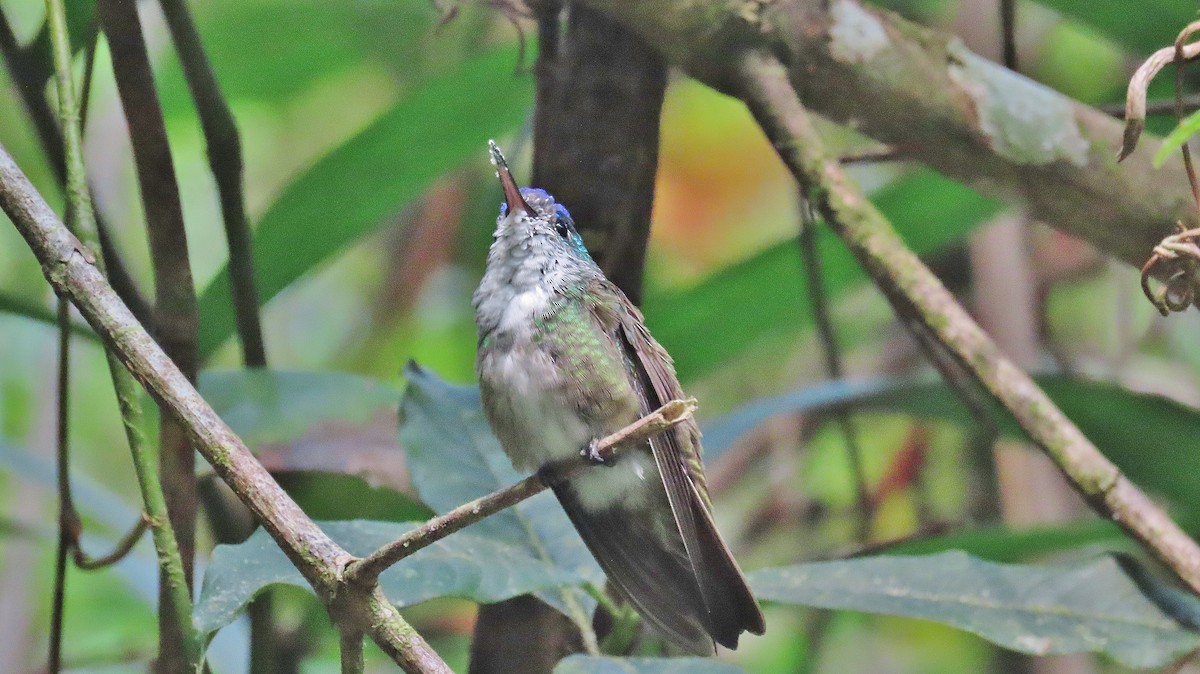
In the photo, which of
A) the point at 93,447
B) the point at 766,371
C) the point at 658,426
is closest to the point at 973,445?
the point at 766,371

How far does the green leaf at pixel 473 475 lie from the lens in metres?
1.65

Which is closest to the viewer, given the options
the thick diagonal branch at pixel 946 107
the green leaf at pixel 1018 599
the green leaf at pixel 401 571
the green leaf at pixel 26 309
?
the green leaf at pixel 401 571

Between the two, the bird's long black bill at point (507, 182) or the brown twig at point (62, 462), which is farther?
the brown twig at point (62, 462)

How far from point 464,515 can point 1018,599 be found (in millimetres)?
1010

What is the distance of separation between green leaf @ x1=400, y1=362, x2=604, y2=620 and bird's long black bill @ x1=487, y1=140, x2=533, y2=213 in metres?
0.36

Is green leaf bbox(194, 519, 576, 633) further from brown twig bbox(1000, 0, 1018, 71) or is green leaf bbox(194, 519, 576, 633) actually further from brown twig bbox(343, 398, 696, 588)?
brown twig bbox(1000, 0, 1018, 71)

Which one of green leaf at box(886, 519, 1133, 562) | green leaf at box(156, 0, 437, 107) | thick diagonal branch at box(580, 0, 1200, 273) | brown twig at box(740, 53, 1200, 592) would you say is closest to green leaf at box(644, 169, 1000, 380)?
thick diagonal branch at box(580, 0, 1200, 273)

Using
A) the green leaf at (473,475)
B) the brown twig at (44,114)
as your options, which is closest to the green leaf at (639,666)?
the green leaf at (473,475)

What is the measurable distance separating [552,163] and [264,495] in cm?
101

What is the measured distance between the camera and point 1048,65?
335 centimetres

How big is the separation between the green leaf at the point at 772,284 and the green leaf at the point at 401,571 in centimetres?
84

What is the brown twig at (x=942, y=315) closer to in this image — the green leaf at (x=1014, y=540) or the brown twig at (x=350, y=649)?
the green leaf at (x=1014, y=540)

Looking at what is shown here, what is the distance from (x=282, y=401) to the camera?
1.94 metres

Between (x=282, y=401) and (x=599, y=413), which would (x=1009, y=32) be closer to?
(x=599, y=413)
